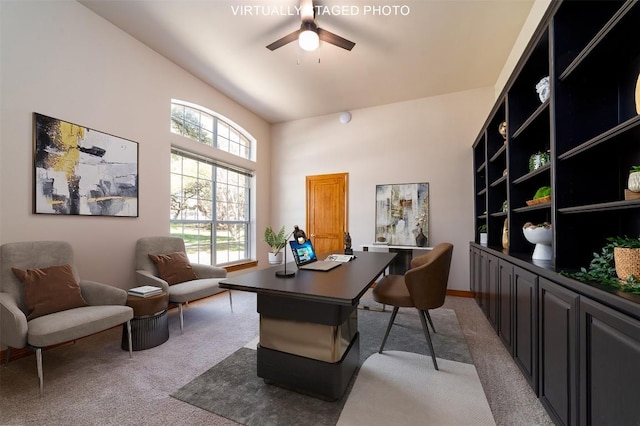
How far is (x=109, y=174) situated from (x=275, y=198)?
321 cm

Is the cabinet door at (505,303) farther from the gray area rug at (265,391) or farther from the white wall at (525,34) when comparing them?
the white wall at (525,34)

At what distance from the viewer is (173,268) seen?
306cm

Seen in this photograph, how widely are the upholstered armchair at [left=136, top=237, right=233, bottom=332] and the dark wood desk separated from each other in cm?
141

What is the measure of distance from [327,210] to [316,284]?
12.2ft

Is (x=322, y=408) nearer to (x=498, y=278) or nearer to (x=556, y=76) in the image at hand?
(x=498, y=278)

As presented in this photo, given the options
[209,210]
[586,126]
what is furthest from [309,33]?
[209,210]

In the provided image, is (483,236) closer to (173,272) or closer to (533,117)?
(533,117)

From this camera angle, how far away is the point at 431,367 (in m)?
2.06

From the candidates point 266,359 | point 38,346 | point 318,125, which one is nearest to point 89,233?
point 38,346

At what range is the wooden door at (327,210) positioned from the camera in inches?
201

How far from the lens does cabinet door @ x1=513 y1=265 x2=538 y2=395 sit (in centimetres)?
162

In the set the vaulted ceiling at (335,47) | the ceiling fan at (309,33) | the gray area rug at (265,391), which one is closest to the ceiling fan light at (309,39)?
the ceiling fan at (309,33)

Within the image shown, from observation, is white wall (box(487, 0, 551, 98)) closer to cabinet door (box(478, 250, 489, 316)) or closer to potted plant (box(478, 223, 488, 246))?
potted plant (box(478, 223, 488, 246))

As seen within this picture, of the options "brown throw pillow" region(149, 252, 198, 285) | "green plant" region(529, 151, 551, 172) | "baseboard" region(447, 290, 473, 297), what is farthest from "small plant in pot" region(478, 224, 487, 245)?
"brown throw pillow" region(149, 252, 198, 285)
